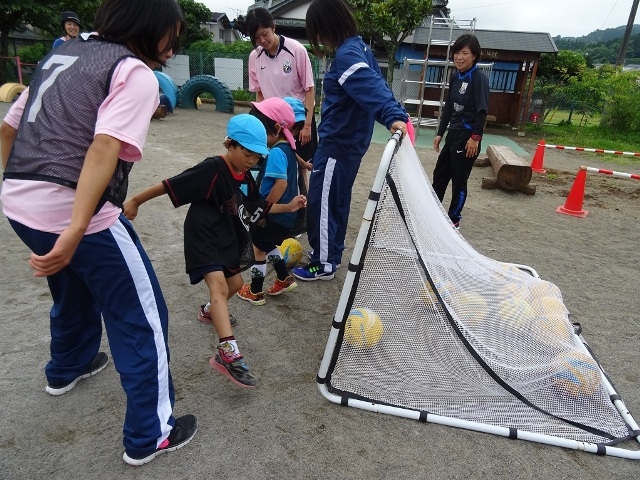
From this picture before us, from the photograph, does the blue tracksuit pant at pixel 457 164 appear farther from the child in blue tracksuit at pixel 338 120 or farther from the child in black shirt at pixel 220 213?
the child in black shirt at pixel 220 213

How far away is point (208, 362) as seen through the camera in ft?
8.96

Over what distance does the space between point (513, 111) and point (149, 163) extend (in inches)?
519

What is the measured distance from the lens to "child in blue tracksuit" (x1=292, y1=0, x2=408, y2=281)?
2.93m

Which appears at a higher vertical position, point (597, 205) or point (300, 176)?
point (300, 176)

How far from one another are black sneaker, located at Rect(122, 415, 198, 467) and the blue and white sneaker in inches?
69.1

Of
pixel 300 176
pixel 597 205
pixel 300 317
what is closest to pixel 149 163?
pixel 300 176

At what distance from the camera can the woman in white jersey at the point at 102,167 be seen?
149 centimetres

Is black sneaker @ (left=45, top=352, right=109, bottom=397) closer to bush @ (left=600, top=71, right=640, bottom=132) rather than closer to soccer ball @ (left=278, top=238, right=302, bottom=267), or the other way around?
soccer ball @ (left=278, top=238, right=302, bottom=267)

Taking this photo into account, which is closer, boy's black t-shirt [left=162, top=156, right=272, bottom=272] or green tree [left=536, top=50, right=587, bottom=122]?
boy's black t-shirt [left=162, top=156, right=272, bottom=272]

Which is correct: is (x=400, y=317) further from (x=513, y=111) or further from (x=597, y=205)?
(x=513, y=111)

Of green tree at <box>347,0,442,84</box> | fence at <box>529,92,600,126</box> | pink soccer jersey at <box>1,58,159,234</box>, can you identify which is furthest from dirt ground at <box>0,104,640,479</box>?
fence at <box>529,92,600,126</box>

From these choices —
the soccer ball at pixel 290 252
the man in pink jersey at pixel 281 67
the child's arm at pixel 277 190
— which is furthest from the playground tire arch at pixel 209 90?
the child's arm at pixel 277 190

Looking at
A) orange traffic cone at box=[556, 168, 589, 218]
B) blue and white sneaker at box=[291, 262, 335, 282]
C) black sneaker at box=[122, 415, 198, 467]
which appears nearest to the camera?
black sneaker at box=[122, 415, 198, 467]

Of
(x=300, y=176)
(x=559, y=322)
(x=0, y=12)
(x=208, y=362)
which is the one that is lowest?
(x=208, y=362)
